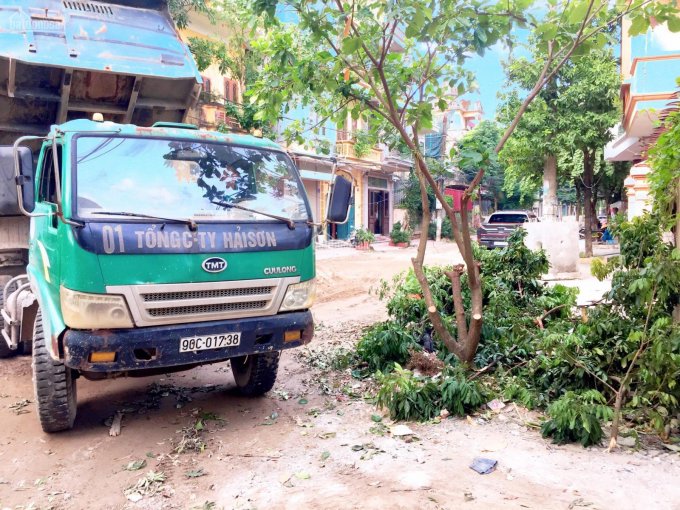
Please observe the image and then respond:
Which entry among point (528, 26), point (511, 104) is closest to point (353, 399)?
point (528, 26)

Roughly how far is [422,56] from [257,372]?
3318 millimetres

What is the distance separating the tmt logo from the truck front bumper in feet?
1.24

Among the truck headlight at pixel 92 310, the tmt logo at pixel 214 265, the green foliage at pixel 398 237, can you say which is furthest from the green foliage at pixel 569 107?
the truck headlight at pixel 92 310

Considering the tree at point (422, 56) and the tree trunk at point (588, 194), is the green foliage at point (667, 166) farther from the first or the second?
the tree trunk at point (588, 194)

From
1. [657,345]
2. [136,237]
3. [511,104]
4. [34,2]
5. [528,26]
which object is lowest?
[657,345]

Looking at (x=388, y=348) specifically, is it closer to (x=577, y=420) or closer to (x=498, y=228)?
(x=577, y=420)

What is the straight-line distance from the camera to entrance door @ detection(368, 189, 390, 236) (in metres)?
26.7

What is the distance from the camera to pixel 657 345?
345 centimetres

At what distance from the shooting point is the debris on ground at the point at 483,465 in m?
3.30

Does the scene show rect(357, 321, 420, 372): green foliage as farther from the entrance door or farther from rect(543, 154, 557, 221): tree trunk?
the entrance door

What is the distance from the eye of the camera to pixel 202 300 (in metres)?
3.73

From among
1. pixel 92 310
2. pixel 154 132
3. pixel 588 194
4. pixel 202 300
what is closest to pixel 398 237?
pixel 588 194

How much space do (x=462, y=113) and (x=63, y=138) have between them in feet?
149

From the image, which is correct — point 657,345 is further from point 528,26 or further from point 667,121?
point 528,26
